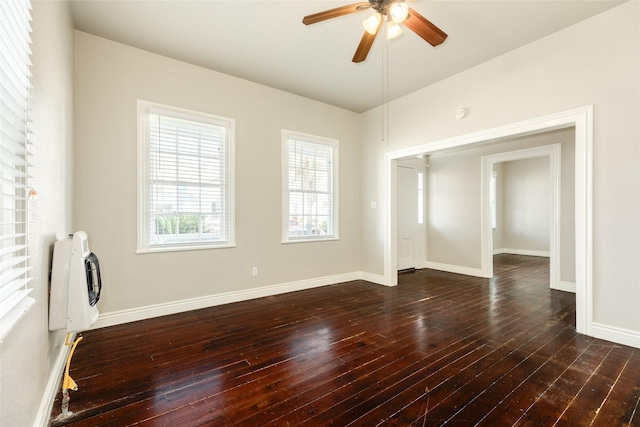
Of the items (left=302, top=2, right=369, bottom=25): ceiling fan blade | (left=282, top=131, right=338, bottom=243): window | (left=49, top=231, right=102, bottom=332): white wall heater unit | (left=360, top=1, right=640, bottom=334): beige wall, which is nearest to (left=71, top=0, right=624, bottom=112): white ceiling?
(left=360, top=1, right=640, bottom=334): beige wall

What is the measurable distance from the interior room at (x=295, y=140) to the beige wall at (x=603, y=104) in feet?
0.05

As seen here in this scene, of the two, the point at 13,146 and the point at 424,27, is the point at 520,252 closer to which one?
the point at 424,27

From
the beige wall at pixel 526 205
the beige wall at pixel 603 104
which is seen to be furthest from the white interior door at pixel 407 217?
the beige wall at pixel 526 205

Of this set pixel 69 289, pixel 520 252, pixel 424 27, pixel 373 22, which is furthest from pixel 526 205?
pixel 69 289

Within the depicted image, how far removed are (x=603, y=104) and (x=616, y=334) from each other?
2.15 metres

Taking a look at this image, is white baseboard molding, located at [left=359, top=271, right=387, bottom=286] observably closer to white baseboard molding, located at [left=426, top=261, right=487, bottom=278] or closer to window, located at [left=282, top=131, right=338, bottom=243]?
window, located at [left=282, top=131, right=338, bottom=243]

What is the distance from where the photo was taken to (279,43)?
10.5ft

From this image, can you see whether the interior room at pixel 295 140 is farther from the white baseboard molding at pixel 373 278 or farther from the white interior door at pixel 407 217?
the white interior door at pixel 407 217

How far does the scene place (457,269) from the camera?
5.91 m

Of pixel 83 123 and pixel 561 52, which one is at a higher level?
pixel 561 52

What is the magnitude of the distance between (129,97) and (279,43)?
179 cm

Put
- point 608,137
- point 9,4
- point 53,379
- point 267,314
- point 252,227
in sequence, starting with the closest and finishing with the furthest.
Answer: point 9,4 < point 53,379 < point 608,137 < point 267,314 < point 252,227

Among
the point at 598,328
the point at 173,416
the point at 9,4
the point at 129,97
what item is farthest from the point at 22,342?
the point at 598,328

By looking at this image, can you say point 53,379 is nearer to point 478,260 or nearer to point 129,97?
point 129,97
